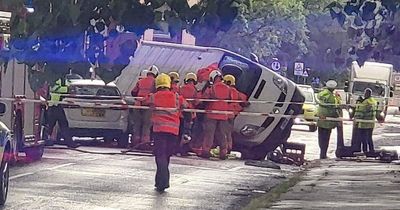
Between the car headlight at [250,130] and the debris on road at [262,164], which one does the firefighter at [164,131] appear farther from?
the car headlight at [250,130]

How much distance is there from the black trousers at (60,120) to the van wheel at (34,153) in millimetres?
2981

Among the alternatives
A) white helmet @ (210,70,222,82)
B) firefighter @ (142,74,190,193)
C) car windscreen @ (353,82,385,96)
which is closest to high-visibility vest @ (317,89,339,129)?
white helmet @ (210,70,222,82)

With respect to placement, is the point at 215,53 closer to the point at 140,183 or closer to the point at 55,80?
the point at 140,183

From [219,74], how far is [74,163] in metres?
4.05

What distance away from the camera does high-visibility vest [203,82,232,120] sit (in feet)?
72.7

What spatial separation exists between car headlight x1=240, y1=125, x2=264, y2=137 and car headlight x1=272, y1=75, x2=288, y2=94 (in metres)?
0.99

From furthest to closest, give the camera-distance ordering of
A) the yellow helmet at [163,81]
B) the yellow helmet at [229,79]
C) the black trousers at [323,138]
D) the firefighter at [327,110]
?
the black trousers at [323,138] → the firefighter at [327,110] → the yellow helmet at [229,79] → the yellow helmet at [163,81]

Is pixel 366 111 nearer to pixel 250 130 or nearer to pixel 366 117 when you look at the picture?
pixel 366 117

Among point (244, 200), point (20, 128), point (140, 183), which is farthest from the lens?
point (20, 128)

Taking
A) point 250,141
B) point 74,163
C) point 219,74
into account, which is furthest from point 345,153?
point 74,163

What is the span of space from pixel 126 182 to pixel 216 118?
5.77 metres

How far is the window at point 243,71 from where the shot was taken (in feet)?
78.0

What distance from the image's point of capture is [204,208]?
Result: 46.3 ft

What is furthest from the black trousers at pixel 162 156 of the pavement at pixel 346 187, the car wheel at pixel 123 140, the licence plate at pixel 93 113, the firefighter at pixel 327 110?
the firefighter at pixel 327 110
